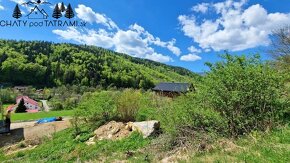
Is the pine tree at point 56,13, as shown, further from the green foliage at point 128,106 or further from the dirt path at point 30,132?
the green foliage at point 128,106

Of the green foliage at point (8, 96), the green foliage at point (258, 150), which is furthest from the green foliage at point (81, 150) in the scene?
the green foliage at point (8, 96)

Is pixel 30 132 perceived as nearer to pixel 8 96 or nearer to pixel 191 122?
pixel 191 122

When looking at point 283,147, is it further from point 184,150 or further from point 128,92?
point 128,92

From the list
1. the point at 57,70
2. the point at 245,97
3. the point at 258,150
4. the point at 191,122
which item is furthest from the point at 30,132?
the point at 57,70

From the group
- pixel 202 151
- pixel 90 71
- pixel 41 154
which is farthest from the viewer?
pixel 90 71

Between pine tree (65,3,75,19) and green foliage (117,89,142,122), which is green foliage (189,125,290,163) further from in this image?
pine tree (65,3,75,19)

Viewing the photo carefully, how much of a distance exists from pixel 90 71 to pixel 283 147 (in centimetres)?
12587

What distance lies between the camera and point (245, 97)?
9648mm

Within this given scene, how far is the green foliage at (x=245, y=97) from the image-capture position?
9.35 meters

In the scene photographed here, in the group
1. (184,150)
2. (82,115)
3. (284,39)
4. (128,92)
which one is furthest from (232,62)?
(284,39)

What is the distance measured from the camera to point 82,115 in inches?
761

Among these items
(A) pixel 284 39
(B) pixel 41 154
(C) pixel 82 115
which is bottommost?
(B) pixel 41 154

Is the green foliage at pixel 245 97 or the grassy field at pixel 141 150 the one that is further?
the green foliage at pixel 245 97

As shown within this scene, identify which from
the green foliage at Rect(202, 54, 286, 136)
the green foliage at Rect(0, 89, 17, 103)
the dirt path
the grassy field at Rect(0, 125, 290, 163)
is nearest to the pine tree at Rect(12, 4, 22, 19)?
the dirt path
